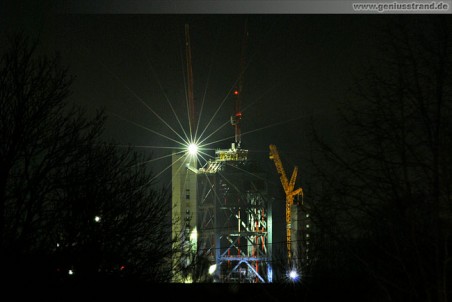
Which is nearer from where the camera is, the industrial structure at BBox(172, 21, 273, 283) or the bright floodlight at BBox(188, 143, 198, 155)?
the industrial structure at BBox(172, 21, 273, 283)

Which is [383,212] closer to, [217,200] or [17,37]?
[17,37]

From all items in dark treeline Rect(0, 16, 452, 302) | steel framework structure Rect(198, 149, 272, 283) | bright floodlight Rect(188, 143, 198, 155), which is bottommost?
dark treeline Rect(0, 16, 452, 302)

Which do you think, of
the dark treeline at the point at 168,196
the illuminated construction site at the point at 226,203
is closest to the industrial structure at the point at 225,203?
the illuminated construction site at the point at 226,203

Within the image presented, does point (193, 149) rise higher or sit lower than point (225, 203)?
higher

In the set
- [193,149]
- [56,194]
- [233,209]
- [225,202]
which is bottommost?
[56,194]

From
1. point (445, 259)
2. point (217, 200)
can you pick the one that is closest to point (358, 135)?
point (445, 259)

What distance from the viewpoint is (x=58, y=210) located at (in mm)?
10492

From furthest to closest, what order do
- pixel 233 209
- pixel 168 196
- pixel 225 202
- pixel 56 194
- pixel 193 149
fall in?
pixel 193 149 → pixel 233 209 → pixel 225 202 → pixel 168 196 → pixel 56 194

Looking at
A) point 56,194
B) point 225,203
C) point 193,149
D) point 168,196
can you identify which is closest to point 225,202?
point 225,203

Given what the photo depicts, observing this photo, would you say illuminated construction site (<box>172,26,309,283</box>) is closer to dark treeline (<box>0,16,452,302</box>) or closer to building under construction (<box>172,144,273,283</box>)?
building under construction (<box>172,144,273,283</box>)

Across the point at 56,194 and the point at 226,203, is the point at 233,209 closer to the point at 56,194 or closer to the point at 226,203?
the point at 226,203

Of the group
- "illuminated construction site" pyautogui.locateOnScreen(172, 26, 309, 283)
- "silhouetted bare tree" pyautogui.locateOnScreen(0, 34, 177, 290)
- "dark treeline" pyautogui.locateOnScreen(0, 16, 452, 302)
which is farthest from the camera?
"illuminated construction site" pyautogui.locateOnScreen(172, 26, 309, 283)

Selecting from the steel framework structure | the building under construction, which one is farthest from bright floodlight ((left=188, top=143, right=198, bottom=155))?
the steel framework structure

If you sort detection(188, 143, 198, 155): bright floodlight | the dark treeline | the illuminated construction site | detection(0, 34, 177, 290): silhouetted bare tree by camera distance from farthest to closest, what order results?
detection(188, 143, 198, 155): bright floodlight → the illuminated construction site → detection(0, 34, 177, 290): silhouetted bare tree → the dark treeline
